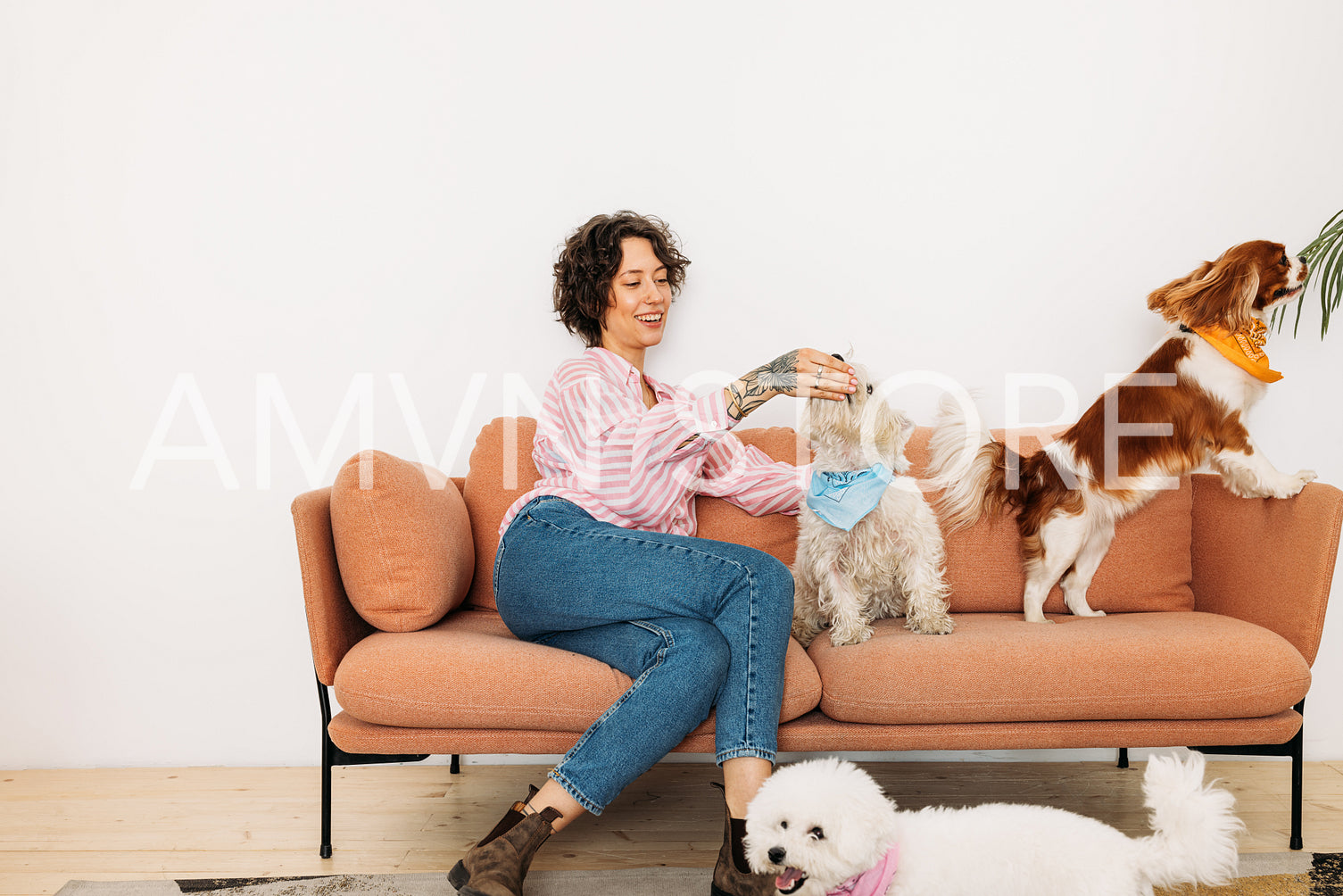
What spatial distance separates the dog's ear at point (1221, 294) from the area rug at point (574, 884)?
1215 mm

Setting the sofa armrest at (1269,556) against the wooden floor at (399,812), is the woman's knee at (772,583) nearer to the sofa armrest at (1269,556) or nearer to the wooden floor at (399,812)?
the wooden floor at (399,812)

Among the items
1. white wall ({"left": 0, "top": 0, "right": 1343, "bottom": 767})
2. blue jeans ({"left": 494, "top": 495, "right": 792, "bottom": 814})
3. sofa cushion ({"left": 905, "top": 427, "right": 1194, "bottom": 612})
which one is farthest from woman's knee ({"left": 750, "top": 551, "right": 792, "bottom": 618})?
white wall ({"left": 0, "top": 0, "right": 1343, "bottom": 767})

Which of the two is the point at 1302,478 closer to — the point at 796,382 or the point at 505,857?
the point at 796,382

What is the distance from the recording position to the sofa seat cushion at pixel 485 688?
1.61m

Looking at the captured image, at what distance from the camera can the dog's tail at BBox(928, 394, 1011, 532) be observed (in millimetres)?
2127

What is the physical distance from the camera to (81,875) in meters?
1.77

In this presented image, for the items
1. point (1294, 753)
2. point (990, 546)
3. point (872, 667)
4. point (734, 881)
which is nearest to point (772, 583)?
point (872, 667)

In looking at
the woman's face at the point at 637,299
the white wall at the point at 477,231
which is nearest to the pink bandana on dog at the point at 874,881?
the woman's face at the point at 637,299

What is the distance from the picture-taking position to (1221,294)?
201 centimetres

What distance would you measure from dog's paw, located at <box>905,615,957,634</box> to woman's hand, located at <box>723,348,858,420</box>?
57cm

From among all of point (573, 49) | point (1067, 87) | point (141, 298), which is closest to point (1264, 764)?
point (1067, 87)

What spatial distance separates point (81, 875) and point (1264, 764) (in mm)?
2998

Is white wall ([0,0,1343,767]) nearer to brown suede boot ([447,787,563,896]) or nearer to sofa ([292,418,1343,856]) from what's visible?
sofa ([292,418,1343,856])

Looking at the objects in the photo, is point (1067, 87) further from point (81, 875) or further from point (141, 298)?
point (81, 875)
